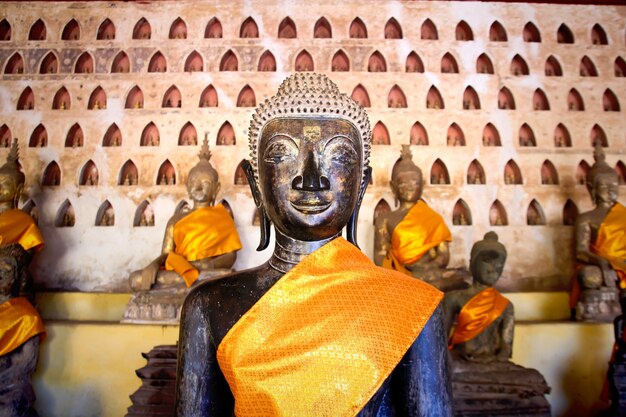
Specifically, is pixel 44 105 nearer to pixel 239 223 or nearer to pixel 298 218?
pixel 239 223

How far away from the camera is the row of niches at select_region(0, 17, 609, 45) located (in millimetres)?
6445

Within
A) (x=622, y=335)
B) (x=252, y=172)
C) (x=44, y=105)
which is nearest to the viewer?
(x=252, y=172)

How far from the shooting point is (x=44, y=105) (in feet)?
20.6

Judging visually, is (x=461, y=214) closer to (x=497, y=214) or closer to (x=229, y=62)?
(x=497, y=214)

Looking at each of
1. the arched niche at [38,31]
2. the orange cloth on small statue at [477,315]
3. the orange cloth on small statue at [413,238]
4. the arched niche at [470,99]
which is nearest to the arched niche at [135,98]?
the arched niche at [38,31]

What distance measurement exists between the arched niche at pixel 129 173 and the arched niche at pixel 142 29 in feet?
5.23

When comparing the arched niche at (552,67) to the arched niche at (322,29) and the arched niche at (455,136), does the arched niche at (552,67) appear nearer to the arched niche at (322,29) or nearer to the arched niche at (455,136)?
the arched niche at (455,136)

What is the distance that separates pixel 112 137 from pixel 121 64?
36.6 inches

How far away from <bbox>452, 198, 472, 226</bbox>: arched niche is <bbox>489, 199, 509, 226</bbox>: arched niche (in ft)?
0.91

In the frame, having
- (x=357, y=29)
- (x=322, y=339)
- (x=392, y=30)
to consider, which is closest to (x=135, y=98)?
(x=357, y=29)

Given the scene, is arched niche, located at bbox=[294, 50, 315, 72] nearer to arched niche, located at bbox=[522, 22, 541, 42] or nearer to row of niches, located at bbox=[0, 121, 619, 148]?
row of niches, located at bbox=[0, 121, 619, 148]

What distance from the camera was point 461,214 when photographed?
6.12m

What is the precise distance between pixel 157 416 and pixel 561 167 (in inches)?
210

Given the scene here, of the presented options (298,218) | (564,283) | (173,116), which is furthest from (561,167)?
(298,218)
